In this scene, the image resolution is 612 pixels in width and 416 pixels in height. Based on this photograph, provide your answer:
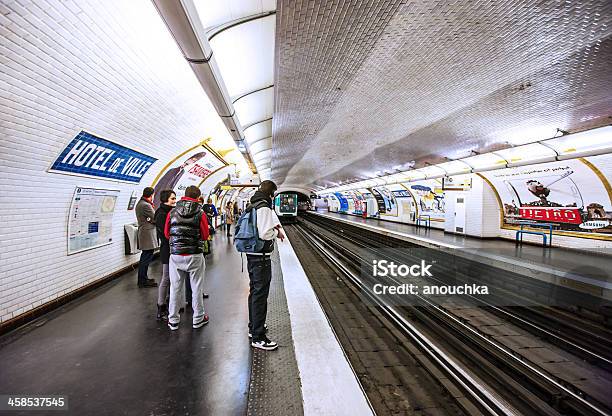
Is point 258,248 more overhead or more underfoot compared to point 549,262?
more overhead

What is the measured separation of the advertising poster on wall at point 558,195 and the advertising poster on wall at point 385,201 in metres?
10.0

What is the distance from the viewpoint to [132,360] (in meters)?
3.16

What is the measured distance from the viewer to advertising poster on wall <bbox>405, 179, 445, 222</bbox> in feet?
52.4

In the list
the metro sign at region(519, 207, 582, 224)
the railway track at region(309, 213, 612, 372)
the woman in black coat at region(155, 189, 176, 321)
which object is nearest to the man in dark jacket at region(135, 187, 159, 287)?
the woman in black coat at region(155, 189, 176, 321)

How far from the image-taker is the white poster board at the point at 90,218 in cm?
518

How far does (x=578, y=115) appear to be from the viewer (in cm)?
548

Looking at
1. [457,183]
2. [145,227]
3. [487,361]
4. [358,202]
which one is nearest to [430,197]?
[457,183]

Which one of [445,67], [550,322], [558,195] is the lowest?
[550,322]

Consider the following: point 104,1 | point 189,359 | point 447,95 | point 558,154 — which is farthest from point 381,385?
point 558,154

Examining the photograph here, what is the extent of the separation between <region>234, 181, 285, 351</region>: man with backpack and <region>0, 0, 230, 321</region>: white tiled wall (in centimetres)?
212

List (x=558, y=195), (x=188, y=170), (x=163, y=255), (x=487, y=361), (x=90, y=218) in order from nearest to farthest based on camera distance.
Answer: (x=163, y=255) → (x=487, y=361) → (x=90, y=218) → (x=188, y=170) → (x=558, y=195)

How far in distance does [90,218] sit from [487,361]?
7.36 meters

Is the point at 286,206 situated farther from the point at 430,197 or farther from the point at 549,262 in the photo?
the point at 549,262

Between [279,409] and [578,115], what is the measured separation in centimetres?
704
